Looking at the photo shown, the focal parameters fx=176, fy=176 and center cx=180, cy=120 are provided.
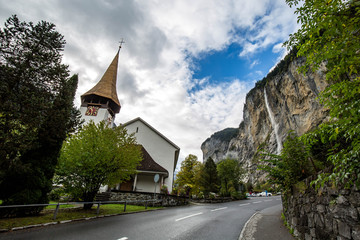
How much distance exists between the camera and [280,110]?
2030 inches

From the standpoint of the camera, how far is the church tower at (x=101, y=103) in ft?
87.9

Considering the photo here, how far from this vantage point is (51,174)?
9023mm

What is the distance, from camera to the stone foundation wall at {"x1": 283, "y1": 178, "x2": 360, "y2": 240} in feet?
9.42

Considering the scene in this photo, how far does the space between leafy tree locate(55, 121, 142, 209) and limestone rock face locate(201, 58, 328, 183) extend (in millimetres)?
31645

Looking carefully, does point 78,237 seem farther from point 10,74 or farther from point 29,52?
point 29,52

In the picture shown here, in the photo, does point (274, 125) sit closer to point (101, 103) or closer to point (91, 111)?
point (101, 103)

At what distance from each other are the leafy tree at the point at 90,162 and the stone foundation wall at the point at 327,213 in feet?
28.8

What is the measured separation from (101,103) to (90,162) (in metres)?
21.1

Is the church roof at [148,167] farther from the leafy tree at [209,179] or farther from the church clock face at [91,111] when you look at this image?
the church clock face at [91,111]

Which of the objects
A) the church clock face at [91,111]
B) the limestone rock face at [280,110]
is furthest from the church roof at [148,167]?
the limestone rock face at [280,110]

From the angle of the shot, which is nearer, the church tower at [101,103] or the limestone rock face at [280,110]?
the church tower at [101,103]

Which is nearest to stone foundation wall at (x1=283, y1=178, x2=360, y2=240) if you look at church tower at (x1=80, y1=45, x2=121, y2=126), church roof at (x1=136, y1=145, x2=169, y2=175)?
church roof at (x1=136, y1=145, x2=169, y2=175)

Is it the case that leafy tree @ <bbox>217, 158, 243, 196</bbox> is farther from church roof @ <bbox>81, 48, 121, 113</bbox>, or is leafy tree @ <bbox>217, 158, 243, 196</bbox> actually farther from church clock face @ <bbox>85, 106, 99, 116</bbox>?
church clock face @ <bbox>85, 106, 99, 116</bbox>

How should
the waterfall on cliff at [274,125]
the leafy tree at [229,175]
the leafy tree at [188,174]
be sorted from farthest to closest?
1. the waterfall on cliff at [274,125]
2. the leafy tree at [229,175]
3. the leafy tree at [188,174]
